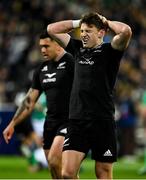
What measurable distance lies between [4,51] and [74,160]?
1728 centimetres

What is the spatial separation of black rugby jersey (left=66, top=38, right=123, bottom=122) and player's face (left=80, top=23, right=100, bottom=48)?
0.25 ft

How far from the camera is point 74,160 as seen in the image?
31.9 ft

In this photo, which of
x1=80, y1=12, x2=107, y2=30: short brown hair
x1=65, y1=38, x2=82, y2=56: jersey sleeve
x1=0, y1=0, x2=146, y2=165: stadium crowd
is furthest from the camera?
x1=0, y1=0, x2=146, y2=165: stadium crowd

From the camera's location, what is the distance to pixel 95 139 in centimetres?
990

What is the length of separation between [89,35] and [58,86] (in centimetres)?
200

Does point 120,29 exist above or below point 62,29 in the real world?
above

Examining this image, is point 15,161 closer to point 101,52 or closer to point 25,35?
point 25,35

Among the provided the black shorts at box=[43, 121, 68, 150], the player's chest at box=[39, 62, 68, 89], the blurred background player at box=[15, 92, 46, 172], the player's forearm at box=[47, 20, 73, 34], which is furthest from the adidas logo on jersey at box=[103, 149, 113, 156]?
the blurred background player at box=[15, 92, 46, 172]

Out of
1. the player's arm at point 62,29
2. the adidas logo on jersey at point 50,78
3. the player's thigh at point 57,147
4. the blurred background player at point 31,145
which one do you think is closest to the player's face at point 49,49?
the adidas logo on jersey at point 50,78

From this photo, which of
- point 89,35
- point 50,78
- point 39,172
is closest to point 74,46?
point 89,35

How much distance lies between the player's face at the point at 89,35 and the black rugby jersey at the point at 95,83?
0.08m

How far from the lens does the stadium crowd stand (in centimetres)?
2370

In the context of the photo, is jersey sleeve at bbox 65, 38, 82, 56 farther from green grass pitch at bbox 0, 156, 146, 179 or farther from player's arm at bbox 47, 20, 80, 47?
green grass pitch at bbox 0, 156, 146, 179

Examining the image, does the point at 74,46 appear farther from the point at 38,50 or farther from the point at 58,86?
the point at 38,50
